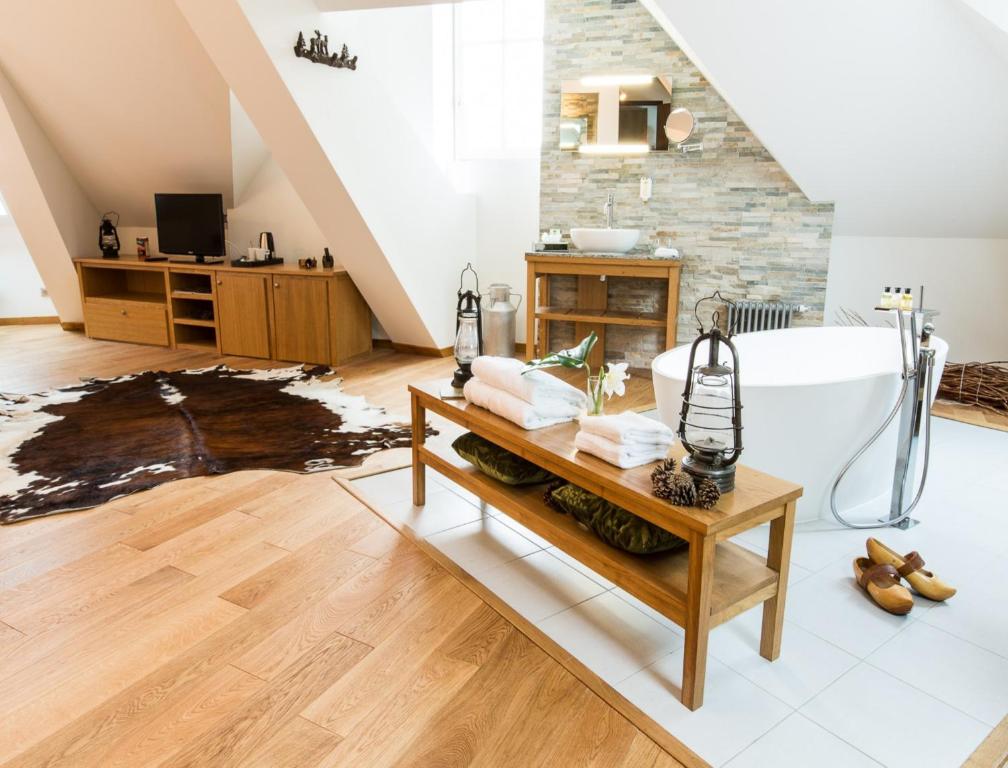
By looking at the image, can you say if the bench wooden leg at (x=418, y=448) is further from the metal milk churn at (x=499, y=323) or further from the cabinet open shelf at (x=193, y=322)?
the cabinet open shelf at (x=193, y=322)

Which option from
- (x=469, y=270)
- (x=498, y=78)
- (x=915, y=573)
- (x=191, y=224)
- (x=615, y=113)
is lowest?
(x=915, y=573)

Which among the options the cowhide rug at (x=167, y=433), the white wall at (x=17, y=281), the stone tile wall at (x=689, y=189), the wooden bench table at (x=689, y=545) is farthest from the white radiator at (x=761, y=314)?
the white wall at (x=17, y=281)

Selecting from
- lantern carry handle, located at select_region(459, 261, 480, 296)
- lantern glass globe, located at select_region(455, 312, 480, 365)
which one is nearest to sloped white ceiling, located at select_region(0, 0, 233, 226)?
lantern carry handle, located at select_region(459, 261, 480, 296)

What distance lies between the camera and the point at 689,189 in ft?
16.6

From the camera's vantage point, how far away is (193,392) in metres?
4.73

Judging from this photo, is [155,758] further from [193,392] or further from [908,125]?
[908,125]

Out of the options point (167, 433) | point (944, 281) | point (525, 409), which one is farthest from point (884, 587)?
point (167, 433)

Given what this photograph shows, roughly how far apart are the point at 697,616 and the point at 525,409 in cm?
85

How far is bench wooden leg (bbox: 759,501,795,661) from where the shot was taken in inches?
74.7

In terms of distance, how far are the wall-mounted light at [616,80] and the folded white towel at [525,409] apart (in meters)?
3.39

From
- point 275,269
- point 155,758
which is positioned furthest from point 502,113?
point 155,758

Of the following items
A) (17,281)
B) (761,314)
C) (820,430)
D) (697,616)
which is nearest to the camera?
(697,616)

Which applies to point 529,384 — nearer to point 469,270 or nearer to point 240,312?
point 469,270

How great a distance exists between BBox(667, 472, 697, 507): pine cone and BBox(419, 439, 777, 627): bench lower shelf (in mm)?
250
